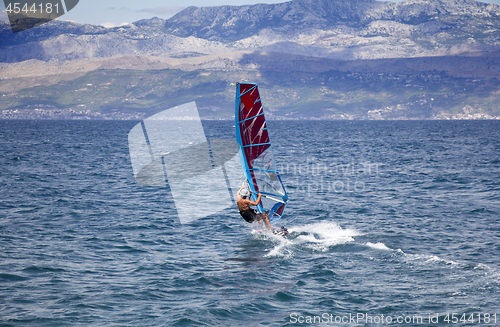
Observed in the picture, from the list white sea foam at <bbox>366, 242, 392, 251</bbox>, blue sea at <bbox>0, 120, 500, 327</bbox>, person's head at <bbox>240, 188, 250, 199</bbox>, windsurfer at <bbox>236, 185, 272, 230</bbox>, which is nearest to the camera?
blue sea at <bbox>0, 120, 500, 327</bbox>

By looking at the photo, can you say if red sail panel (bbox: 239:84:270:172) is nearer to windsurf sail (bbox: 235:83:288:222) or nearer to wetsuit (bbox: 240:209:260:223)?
windsurf sail (bbox: 235:83:288:222)

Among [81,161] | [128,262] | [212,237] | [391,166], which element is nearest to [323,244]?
[212,237]

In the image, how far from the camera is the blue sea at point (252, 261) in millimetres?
11227

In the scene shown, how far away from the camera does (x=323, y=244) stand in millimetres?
17328

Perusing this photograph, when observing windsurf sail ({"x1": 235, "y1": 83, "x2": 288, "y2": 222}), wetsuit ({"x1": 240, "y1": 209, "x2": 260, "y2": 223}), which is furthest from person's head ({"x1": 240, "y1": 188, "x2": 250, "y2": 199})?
wetsuit ({"x1": 240, "y1": 209, "x2": 260, "y2": 223})

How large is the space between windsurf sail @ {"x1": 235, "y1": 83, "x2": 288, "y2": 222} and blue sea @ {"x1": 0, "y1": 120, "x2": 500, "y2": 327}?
176 cm

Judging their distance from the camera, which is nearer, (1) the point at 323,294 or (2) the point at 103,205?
(1) the point at 323,294

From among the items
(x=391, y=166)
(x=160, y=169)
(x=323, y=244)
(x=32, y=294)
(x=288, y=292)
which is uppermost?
(x=32, y=294)

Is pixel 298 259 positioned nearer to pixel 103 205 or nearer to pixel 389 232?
pixel 389 232

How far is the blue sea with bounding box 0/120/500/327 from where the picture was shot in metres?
11.2

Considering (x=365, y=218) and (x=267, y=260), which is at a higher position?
(x=267, y=260)

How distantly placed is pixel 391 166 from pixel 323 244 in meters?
29.0

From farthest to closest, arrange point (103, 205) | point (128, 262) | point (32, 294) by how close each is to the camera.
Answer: point (103, 205), point (128, 262), point (32, 294)

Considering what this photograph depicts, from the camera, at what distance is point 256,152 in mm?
17438
